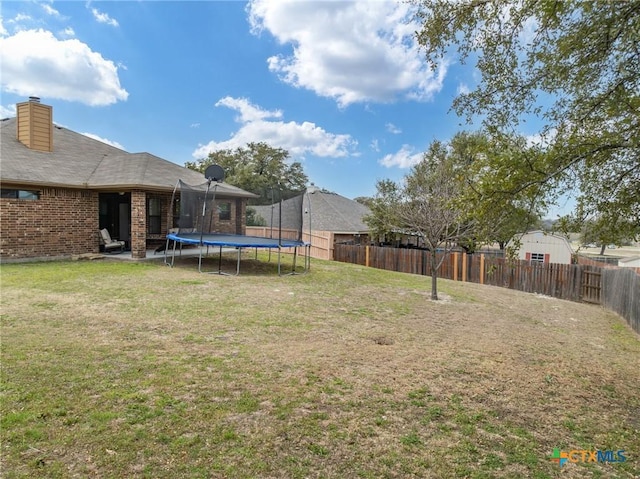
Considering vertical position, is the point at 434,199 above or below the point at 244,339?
above

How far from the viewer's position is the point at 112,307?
19.5 feet

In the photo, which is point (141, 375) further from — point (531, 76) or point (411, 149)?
point (411, 149)

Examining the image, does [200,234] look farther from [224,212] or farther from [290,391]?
[290,391]

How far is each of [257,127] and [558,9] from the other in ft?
94.0

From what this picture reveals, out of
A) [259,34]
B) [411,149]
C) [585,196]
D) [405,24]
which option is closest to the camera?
[585,196]

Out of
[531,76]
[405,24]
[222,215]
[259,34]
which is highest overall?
[259,34]

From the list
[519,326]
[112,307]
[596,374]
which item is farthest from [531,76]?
[112,307]

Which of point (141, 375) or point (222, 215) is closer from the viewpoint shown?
point (141, 375)

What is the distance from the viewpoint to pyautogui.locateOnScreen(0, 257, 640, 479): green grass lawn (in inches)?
95.5

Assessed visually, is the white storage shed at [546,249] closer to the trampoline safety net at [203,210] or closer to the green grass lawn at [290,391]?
the trampoline safety net at [203,210]

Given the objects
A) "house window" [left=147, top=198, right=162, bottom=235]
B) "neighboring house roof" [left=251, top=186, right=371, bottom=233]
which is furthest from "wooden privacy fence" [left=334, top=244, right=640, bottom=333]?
"house window" [left=147, top=198, right=162, bottom=235]

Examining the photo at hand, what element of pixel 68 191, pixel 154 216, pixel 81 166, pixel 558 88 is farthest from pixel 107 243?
pixel 558 88

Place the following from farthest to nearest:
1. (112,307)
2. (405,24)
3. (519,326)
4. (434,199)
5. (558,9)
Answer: (434,199)
(519,326)
(112,307)
(405,24)
(558,9)
